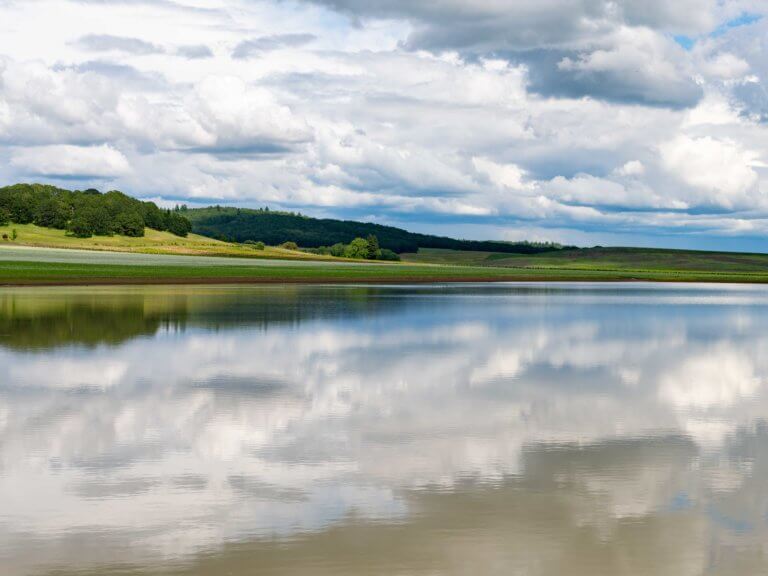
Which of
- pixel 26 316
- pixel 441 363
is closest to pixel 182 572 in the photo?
pixel 441 363

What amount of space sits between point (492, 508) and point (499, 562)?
6.65ft

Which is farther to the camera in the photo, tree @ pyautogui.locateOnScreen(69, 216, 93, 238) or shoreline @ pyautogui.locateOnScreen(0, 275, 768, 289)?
tree @ pyautogui.locateOnScreen(69, 216, 93, 238)

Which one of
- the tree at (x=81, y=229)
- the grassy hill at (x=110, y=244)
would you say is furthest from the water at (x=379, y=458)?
the tree at (x=81, y=229)

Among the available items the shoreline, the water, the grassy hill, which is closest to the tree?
the grassy hill

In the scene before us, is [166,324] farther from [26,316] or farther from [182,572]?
[182,572]

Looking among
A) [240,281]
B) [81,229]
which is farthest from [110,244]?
[240,281]

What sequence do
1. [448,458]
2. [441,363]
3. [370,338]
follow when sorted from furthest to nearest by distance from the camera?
[370,338] < [441,363] < [448,458]

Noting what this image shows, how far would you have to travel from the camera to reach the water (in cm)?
1045

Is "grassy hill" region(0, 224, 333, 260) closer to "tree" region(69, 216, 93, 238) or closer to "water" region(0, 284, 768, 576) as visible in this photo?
"tree" region(69, 216, 93, 238)

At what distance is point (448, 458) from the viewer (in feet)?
49.9

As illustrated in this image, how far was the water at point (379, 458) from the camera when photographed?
34.3ft

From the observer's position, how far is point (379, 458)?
15188mm

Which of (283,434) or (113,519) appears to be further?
(283,434)

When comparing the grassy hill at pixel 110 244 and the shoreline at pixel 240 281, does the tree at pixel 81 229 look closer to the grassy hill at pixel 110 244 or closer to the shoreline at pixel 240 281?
the grassy hill at pixel 110 244
